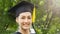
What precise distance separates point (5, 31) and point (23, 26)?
1876 mm

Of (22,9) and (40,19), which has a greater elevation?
(22,9)

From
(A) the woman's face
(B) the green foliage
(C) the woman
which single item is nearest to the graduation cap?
(C) the woman

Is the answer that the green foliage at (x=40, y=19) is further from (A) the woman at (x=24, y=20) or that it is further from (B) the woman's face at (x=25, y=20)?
(B) the woman's face at (x=25, y=20)

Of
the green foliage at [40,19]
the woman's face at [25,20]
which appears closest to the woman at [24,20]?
the woman's face at [25,20]

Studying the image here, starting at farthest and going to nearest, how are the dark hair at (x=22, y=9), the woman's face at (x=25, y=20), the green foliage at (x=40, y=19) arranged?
the green foliage at (x=40, y=19)
the dark hair at (x=22, y=9)
the woman's face at (x=25, y=20)

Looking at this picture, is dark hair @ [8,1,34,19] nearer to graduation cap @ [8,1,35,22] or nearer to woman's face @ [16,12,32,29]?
graduation cap @ [8,1,35,22]

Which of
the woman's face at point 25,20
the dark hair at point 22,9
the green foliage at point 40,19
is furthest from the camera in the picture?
the green foliage at point 40,19

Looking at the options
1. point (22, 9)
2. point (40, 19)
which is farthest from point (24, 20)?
point (40, 19)

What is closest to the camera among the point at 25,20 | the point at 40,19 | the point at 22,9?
the point at 25,20

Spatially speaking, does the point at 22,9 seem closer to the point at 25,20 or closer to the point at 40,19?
the point at 25,20

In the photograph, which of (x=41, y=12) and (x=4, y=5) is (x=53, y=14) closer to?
(x=41, y=12)

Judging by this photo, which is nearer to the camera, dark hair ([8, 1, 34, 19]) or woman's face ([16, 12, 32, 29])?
woman's face ([16, 12, 32, 29])

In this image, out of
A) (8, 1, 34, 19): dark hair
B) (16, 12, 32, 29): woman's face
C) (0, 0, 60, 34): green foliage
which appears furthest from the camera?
(0, 0, 60, 34): green foliage

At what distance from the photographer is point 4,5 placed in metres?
5.50
